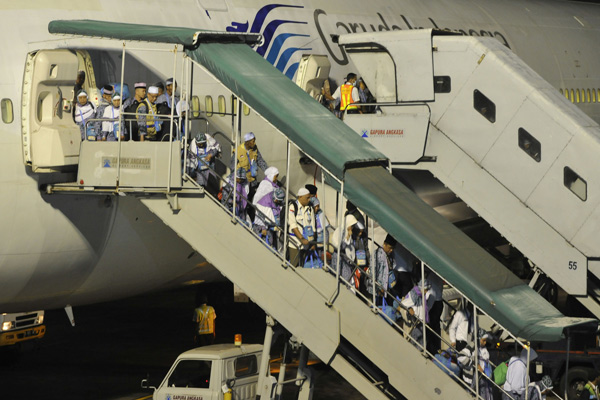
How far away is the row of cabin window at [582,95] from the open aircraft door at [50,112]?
59.2 ft

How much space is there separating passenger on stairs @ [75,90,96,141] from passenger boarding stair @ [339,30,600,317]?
5.25 m

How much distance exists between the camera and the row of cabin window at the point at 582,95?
29.7 meters

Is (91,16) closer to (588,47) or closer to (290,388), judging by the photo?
(290,388)

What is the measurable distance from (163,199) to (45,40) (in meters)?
3.14

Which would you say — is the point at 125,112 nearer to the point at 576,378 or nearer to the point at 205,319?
the point at 205,319

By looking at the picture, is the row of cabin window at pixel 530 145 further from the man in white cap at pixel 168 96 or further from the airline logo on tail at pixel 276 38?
the man in white cap at pixel 168 96

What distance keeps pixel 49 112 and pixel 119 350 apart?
41.0ft

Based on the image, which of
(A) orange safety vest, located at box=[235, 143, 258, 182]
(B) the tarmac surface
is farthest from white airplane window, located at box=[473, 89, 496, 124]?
(B) the tarmac surface

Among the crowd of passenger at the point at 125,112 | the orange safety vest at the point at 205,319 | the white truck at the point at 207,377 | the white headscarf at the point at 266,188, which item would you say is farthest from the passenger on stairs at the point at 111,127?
the orange safety vest at the point at 205,319

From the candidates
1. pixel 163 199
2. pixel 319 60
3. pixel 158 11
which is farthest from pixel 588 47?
pixel 163 199

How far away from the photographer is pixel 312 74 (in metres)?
19.9

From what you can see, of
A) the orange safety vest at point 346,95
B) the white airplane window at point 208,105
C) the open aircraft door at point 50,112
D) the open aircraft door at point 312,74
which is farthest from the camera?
the open aircraft door at point 312,74

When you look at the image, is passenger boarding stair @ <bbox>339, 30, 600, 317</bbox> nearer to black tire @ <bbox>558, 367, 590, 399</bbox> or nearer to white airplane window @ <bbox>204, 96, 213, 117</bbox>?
white airplane window @ <bbox>204, 96, 213, 117</bbox>

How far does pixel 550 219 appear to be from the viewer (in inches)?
704
